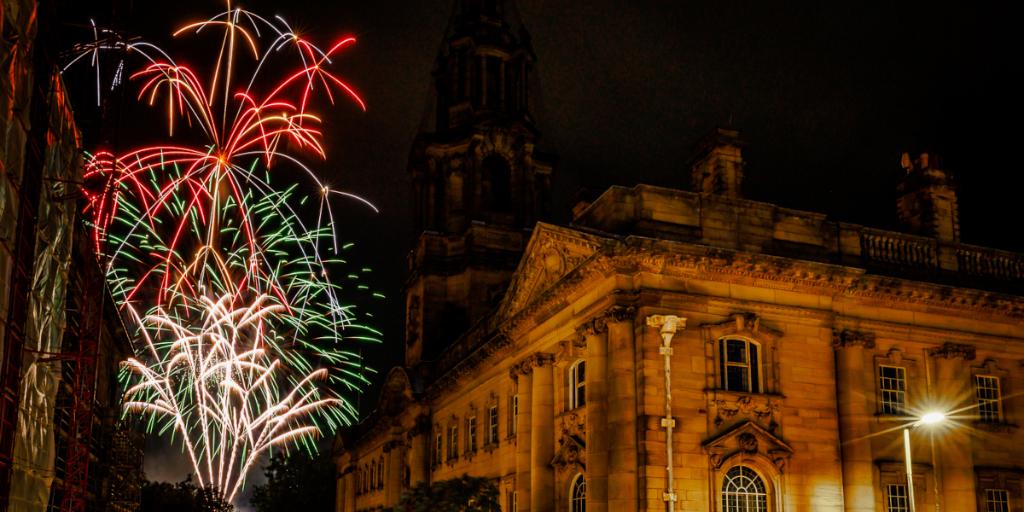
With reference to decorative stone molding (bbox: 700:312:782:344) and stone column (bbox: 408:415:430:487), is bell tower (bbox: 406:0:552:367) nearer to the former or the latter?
stone column (bbox: 408:415:430:487)

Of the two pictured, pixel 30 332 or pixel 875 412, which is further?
pixel 875 412

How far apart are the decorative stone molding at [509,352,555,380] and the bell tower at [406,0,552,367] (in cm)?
1560

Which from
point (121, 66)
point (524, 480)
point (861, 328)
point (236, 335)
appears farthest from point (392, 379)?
point (121, 66)

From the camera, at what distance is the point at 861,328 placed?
31688 millimetres

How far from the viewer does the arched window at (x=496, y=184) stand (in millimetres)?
56322

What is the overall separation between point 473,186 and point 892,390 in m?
28.9

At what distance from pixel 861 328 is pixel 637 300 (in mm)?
7579

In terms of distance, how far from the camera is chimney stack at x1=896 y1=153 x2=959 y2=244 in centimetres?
3612

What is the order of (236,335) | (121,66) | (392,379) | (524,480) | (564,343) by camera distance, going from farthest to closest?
(392,379) → (524,480) → (564,343) → (236,335) → (121,66)

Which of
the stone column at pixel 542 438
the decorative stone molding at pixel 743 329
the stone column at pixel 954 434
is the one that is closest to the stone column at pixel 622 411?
the decorative stone molding at pixel 743 329

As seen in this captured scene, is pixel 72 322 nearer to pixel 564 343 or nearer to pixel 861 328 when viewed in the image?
pixel 564 343

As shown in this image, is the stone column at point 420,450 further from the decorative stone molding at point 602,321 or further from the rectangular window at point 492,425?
the decorative stone molding at point 602,321

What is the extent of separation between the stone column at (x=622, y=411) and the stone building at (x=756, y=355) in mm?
57

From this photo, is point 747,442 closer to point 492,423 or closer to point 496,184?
point 492,423
